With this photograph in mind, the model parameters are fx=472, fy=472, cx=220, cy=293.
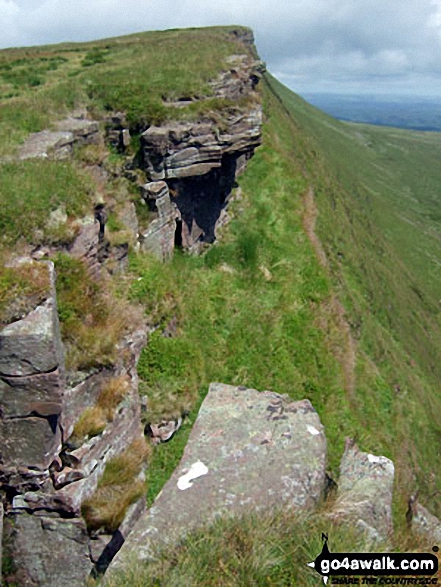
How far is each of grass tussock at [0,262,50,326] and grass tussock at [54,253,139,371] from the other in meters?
0.93

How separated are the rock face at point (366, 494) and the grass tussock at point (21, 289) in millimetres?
6615

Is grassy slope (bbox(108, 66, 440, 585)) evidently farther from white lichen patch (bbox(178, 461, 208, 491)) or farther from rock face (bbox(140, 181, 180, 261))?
white lichen patch (bbox(178, 461, 208, 491))

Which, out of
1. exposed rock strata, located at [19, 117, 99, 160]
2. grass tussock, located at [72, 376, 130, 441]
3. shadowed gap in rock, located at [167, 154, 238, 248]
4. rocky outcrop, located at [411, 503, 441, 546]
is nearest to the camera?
rocky outcrop, located at [411, 503, 441, 546]

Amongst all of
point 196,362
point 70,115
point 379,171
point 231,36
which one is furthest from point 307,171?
point 379,171

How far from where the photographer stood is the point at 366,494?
26.0 feet

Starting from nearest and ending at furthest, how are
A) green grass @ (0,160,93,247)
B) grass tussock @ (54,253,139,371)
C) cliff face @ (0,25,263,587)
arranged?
cliff face @ (0,25,263,587)
grass tussock @ (54,253,139,371)
green grass @ (0,160,93,247)

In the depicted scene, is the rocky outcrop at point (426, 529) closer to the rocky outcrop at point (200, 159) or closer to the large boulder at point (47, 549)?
the large boulder at point (47, 549)

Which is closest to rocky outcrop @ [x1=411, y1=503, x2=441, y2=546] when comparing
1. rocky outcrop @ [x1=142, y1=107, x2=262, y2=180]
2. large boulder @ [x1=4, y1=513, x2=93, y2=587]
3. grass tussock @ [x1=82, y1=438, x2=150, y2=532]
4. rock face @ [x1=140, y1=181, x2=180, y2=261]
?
grass tussock @ [x1=82, y1=438, x2=150, y2=532]

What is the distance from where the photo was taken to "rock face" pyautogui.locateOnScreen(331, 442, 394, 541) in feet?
21.6

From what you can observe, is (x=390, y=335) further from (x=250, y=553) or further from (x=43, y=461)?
(x=250, y=553)

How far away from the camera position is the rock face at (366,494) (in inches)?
260

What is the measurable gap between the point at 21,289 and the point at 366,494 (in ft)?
24.3

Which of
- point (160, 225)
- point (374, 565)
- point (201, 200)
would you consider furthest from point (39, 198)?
point (201, 200)

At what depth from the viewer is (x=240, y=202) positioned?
27469 millimetres
